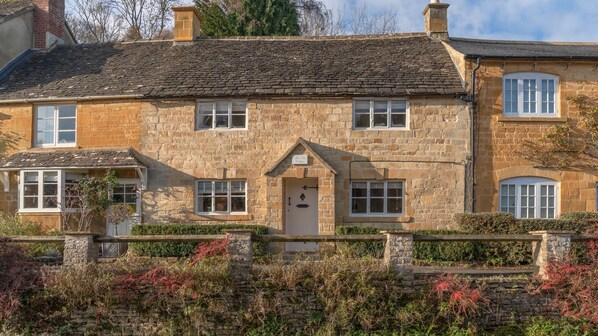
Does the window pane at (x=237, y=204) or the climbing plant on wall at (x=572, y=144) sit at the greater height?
the climbing plant on wall at (x=572, y=144)

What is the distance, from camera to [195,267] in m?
11.1

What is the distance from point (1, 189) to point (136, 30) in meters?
20.4

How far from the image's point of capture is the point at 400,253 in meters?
11.2

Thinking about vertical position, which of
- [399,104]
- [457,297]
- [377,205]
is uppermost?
[399,104]

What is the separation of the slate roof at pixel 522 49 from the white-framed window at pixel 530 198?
12.7ft

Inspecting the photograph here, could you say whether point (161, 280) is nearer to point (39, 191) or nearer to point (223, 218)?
point (223, 218)

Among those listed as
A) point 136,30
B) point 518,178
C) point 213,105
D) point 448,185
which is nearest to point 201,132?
point 213,105

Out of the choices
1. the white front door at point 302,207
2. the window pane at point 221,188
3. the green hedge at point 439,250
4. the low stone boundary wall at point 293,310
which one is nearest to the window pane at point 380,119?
the white front door at point 302,207

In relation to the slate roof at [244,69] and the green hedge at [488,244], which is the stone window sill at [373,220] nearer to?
the green hedge at [488,244]

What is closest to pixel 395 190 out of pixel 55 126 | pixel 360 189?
pixel 360 189

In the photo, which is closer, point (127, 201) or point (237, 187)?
point (237, 187)

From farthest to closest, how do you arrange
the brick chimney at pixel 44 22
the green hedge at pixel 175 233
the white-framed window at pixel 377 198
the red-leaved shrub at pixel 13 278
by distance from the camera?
the brick chimney at pixel 44 22 < the white-framed window at pixel 377 198 < the green hedge at pixel 175 233 < the red-leaved shrub at pixel 13 278

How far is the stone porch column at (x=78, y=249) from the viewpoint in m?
11.3

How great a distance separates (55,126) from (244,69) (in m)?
6.56
